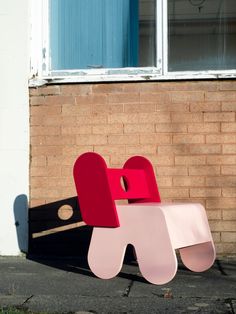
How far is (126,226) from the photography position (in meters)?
5.03

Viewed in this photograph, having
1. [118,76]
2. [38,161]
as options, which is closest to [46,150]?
[38,161]

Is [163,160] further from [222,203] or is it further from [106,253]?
[106,253]

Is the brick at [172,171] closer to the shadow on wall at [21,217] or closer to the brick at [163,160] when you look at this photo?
the brick at [163,160]

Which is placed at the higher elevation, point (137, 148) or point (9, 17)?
point (9, 17)

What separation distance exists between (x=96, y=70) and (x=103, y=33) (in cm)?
43

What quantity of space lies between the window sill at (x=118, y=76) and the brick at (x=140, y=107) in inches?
10.2

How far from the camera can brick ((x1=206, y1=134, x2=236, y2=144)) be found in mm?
6270

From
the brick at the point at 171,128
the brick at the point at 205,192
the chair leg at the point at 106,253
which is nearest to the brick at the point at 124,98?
the brick at the point at 171,128

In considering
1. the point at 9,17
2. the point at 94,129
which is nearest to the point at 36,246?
the point at 94,129

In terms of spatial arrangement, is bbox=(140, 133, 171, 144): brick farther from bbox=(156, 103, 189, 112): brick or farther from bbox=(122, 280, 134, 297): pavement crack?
bbox=(122, 280, 134, 297): pavement crack

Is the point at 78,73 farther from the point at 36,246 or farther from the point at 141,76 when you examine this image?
the point at 36,246

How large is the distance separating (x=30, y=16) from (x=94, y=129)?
54.1 inches

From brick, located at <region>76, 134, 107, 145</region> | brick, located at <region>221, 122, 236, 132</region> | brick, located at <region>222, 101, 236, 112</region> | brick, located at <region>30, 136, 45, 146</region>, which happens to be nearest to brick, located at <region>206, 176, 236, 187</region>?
brick, located at <region>221, 122, 236, 132</region>

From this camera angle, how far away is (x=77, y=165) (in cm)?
512
